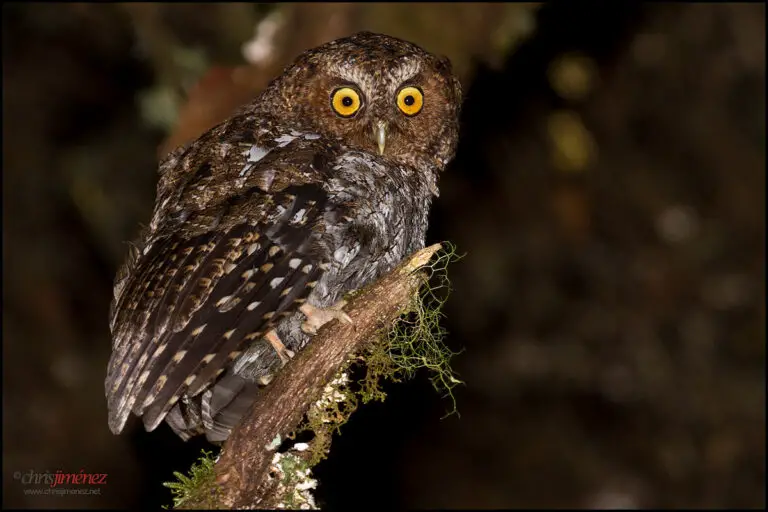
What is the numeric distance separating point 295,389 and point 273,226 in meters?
0.43

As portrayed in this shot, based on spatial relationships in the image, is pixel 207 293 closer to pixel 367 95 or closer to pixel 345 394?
pixel 345 394

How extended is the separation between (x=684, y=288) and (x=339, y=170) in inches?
171

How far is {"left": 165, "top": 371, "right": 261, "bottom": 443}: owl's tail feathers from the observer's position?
2.33 m

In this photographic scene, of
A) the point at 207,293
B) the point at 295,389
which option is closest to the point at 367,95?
the point at 207,293

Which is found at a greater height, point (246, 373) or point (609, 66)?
point (609, 66)

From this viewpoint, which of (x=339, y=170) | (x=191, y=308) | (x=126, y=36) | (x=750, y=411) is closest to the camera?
(x=191, y=308)

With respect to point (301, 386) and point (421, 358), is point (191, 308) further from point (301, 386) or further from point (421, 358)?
point (421, 358)

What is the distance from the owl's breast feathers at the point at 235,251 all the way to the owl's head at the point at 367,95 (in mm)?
122

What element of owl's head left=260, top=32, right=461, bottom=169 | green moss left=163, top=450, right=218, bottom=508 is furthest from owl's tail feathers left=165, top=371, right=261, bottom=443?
owl's head left=260, top=32, right=461, bottom=169

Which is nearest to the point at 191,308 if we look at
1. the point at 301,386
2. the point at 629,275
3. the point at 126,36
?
the point at 301,386

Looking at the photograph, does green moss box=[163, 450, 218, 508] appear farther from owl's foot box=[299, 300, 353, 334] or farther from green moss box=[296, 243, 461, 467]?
owl's foot box=[299, 300, 353, 334]

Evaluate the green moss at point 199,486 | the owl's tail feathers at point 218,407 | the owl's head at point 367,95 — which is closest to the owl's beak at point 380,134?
the owl's head at point 367,95

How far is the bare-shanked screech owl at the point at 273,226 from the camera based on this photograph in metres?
1.83

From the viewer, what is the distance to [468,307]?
5.91m
